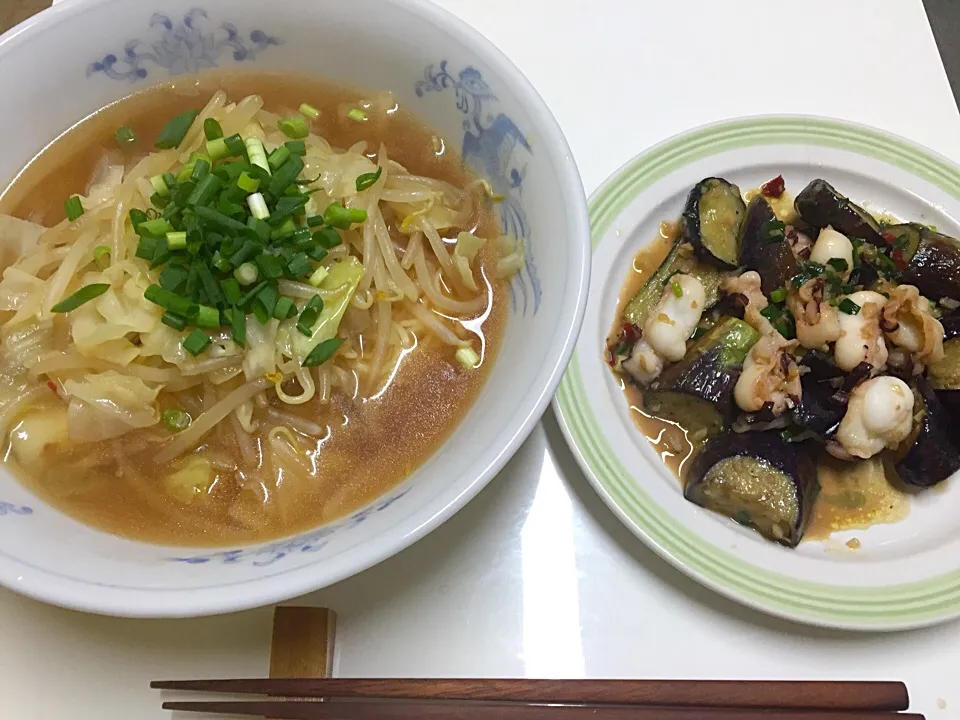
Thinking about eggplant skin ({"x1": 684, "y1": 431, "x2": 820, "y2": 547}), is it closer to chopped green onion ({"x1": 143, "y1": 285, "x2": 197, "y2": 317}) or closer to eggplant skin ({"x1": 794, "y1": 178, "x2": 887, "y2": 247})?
eggplant skin ({"x1": 794, "y1": 178, "x2": 887, "y2": 247})

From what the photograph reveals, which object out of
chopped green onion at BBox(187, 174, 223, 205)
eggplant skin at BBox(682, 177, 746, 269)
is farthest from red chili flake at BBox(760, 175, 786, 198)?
chopped green onion at BBox(187, 174, 223, 205)

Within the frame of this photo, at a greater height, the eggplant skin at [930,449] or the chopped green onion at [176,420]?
the chopped green onion at [176,420]

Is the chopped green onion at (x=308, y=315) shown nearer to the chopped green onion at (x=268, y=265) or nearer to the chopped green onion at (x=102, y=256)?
the chopped green onion at (x=268, y=265)

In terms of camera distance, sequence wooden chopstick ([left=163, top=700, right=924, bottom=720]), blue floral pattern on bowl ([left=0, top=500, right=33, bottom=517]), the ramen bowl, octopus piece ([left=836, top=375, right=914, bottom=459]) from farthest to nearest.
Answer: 1. octopus piece ([left=836, top=375, right=914, bottom=459])
2. wooden chopstick ([left=163, top=700, right=924, bottom=720])
3. blue floral pattern on bowl ([left=0, top=500, right=33, bottom=517])
4. the ramen bowl

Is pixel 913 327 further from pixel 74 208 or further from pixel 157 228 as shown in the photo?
pixel 74 208

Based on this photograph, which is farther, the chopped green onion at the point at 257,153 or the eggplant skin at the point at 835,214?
the eggplant skin at the point at 835,214

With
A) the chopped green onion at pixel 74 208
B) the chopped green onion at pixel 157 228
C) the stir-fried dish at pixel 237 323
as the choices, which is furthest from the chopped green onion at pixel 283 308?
the chopped green onion at pixel 74 208

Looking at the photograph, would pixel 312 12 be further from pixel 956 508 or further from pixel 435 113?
pixel 956 508
